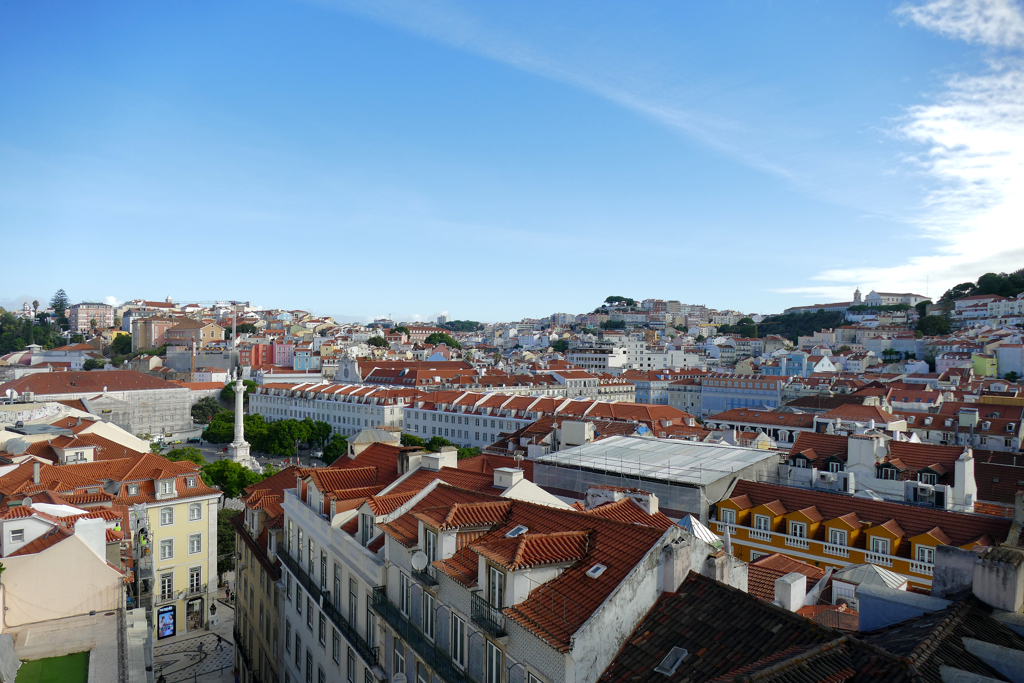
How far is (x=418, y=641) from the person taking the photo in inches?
430

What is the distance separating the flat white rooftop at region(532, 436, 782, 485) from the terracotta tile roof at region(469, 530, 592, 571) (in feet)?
43.8

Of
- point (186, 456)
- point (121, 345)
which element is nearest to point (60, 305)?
point (121, 345)

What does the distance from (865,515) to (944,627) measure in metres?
15.2

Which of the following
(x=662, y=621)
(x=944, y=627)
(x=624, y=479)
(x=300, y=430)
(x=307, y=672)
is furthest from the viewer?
(x=300, y=430)

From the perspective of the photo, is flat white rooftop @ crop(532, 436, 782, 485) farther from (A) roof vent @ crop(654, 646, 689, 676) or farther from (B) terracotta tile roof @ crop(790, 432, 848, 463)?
(A) roof vent @ crop(654, 646, 689, 676)

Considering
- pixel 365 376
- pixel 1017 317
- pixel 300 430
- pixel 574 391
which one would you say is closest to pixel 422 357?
pixel 365 376

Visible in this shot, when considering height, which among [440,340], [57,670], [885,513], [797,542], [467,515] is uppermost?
[440,340]

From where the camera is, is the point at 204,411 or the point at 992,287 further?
the point at 992,287

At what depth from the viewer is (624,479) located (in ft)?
73.5

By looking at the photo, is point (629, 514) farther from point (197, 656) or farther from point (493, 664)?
point (197, 656)

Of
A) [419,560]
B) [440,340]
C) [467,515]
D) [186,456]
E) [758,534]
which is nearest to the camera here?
[467,515]

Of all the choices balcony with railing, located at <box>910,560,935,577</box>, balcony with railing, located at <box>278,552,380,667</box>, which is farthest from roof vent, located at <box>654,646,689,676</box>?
balcony with railing, located at <box>910,560,935,577</box>

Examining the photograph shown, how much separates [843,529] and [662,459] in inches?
262

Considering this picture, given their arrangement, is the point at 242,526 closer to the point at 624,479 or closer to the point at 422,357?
the point at 624,479
